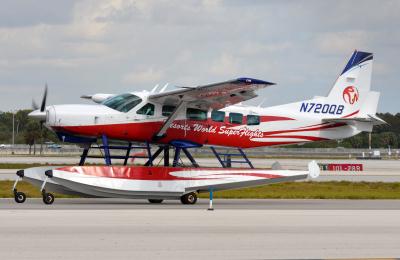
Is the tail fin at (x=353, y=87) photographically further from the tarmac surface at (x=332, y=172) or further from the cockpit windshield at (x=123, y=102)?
the tarmac surface at (x=332, y=172)

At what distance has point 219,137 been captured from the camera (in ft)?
89.9

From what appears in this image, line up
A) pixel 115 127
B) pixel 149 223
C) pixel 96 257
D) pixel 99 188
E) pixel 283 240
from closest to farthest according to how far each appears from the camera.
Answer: pixel 96 257 → pixel 283 240 → pixel 149 223 → pixel 99 188 → pixel 115 127

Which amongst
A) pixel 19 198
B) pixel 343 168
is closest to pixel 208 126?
pixel 19 198

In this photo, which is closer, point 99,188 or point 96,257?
point 96,257

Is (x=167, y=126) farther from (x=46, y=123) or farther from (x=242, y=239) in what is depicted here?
(x=242, y=239)

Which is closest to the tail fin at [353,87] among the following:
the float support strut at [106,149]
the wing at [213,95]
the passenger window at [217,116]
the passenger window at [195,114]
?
the passenger window at [217,116]

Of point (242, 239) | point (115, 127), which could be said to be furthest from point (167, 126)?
point (242, 239)

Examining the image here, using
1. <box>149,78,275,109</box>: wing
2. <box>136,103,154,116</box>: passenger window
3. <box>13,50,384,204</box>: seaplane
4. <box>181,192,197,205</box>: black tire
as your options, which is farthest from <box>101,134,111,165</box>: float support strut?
<box>181,192,197,205</box>: black tire

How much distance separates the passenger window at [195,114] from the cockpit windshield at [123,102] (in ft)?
5.49

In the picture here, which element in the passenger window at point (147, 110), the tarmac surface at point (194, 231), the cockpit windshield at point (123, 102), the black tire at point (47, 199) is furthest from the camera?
the passenger window at point (147, 110)

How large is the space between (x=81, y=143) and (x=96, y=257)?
45.5 ft

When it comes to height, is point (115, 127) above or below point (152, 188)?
above

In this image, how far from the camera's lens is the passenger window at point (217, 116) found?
2736 cm

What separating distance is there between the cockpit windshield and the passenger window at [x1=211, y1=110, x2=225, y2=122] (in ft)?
8.47
